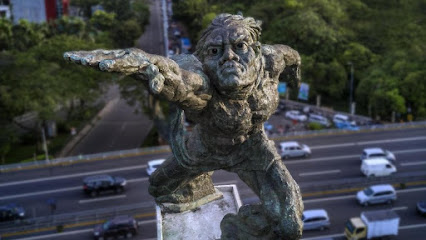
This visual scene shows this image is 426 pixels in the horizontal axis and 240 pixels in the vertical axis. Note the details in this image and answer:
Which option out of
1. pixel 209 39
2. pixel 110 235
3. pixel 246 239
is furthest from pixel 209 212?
pixel 110 235

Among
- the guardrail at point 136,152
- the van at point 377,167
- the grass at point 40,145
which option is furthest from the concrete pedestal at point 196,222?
the grass at point 40,145

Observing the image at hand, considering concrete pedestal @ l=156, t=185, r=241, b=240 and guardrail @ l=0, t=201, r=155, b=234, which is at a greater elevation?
concrete pedestal @ l=156, t=185, r=241, b=240

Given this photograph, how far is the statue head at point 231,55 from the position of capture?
26.4 feet

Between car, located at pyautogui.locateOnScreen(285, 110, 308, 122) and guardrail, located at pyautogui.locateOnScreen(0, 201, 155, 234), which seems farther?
car, located at pyautogui.locateOnScreen(285, 110, 308, 122)

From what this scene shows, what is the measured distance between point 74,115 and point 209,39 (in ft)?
94.3

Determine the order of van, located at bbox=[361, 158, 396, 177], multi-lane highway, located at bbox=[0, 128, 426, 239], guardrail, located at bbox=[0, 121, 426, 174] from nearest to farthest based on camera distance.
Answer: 1. multi-lane highway, located at bbox=[0, 128, 426, 239]
2. van, located at bbox=[361, 158, 396, 177]
3. guardrail, located at bbox=[0, 121, 426, 174]

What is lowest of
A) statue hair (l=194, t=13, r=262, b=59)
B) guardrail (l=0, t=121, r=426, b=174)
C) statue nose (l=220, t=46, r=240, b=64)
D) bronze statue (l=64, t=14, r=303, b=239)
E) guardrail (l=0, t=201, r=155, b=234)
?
guardrail (l=0, t=201, r=155, b=234)

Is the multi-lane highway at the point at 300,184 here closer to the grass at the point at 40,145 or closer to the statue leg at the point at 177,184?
the grass at the point at 40,145

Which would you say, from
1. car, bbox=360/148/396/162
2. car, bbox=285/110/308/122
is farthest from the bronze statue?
car, bbox=285/110/308/122

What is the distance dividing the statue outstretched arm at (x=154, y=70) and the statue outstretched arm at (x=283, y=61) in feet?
5.22

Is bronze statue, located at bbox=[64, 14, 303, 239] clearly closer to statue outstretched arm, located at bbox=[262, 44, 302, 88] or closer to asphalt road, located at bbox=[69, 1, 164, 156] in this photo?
statue outstretched arm, located at bbox=[262, 44, 302, 88]

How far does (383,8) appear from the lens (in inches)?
1969

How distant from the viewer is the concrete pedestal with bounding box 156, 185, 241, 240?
35.3 ft

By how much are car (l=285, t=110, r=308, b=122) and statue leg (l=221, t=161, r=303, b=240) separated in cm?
2872
